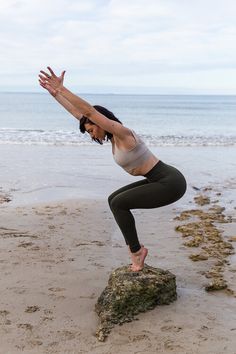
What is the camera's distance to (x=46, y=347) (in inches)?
151

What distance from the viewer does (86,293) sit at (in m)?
4.96

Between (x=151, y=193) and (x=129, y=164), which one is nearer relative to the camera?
(x=129, y=164)

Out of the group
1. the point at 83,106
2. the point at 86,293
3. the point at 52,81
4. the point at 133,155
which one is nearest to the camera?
the point at 83,106

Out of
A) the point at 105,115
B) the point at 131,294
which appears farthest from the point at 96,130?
the point at 131,294

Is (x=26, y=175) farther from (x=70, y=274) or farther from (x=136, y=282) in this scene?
(x=136, y=282)

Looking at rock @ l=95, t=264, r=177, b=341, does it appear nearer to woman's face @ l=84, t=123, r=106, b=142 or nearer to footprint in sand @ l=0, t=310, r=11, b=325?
footprint in sand @ l=0, t=310, r=11, b=325

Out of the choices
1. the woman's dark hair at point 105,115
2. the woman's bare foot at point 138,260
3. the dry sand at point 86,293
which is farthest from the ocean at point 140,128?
the woman's dark hair at point 105,115

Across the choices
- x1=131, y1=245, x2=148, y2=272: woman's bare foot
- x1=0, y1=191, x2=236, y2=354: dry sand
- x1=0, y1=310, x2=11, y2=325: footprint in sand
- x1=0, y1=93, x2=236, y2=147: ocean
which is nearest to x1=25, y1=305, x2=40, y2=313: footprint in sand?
x1=0, y1=191, x2=236, y2=354: dry sand

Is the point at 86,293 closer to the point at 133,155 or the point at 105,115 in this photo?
the point at 133,155

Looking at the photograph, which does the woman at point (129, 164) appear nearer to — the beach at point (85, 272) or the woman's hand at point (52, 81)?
the woman's hand at point (52, 81)

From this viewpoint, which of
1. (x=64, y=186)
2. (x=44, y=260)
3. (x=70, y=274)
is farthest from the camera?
(x=64, y=186)

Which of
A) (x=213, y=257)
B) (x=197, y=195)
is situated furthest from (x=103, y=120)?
(x=197, y=195)

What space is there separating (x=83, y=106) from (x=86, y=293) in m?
2.04

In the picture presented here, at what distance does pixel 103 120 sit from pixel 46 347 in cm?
193
